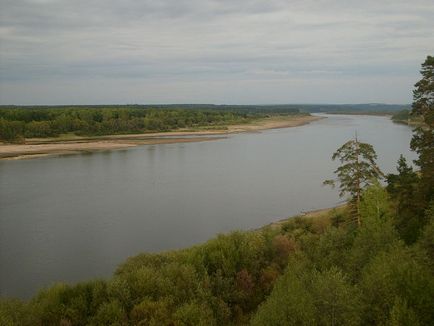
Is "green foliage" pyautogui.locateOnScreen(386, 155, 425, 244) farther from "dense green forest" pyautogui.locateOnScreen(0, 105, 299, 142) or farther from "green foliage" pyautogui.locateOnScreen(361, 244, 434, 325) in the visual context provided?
"dense green forest" pyautogui.locateOnScreen(0, 105, 299, 142)

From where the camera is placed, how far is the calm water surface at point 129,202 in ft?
63.4

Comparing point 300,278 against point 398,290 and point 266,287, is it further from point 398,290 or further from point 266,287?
point 398,290

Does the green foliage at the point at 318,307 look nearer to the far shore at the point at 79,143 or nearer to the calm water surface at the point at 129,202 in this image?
the calm water surface at the point at 129,202

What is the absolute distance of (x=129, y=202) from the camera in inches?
1149

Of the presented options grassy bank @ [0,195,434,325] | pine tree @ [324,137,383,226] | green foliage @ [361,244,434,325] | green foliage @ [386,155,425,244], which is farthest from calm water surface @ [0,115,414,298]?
green foliage @ [361,244,434,325]

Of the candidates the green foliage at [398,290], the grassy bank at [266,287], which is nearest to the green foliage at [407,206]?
the grassy bank at [266,287]

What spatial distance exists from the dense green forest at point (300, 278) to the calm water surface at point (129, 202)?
4.39m

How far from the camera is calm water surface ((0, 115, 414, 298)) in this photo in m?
19.3

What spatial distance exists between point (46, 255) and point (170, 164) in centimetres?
2686

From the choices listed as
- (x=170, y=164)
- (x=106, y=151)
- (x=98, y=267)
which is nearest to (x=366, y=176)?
(x=98, y=267)

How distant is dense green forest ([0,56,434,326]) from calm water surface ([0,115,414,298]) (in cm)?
439

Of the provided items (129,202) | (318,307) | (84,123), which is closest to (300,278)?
(318,307)

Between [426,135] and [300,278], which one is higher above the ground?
[426,135]

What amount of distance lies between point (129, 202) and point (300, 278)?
18.6 meters
